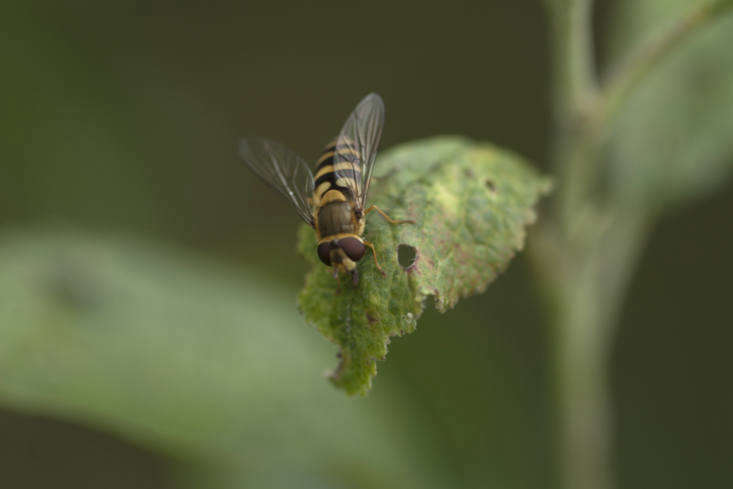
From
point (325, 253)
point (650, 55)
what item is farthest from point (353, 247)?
point (650, 55)

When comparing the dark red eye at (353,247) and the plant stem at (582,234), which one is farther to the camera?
the plant stem at (582,234)

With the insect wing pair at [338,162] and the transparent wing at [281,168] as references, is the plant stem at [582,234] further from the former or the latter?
the transparent wing at [281,168]

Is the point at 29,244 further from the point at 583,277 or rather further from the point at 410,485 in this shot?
the point at 583,277

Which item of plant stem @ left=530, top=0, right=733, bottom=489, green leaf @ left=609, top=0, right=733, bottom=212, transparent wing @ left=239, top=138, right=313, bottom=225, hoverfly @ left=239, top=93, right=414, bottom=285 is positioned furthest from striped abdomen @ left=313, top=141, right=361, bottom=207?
green leaf @ left=609, top=0, right=733, bottom=212

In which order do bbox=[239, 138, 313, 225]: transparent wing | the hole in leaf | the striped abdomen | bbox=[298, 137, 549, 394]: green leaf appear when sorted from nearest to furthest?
bbox=[298, 137, 549, 394]: green leaf < the hole in leaf < the striped abdomen < bbox=[239, 138, 313, 225]: transparent wing

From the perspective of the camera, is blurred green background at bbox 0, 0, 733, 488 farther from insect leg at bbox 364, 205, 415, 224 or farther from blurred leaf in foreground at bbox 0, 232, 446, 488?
insect leg at bbox 364, 205, 415, 224

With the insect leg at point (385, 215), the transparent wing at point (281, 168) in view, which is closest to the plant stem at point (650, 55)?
the insect leg at point (385, 215)

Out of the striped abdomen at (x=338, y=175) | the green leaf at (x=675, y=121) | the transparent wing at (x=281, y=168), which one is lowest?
the striped abdomen at (x=338, y=175)
